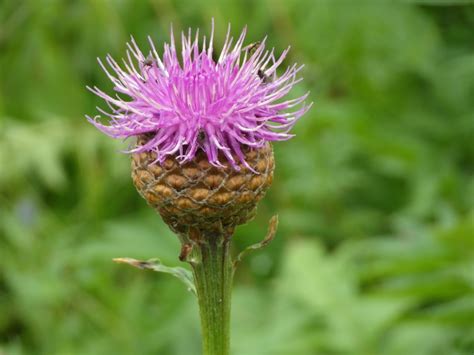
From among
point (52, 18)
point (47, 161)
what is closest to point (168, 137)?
point (47, 161)

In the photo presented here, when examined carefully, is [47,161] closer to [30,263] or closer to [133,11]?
[30,263]

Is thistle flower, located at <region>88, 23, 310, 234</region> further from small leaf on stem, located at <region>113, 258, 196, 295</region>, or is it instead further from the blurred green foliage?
the blurred green foliage

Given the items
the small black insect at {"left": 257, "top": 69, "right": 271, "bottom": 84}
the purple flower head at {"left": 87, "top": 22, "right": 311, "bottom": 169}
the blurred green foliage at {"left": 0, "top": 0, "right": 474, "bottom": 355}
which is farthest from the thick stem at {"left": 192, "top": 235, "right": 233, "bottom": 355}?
the blurred green foliage at {"left": 0, "top": 0, "right": 474, "bottom": 355}

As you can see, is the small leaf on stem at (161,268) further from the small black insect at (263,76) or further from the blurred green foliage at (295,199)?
the blurred green foliage at (295,199)

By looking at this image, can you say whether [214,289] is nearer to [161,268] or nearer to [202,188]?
[161,268]

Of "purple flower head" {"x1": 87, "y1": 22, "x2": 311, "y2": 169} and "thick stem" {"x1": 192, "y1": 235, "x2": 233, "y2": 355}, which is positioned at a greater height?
"purple flower head" {"x1": 87, "y1": 22, "x2": 311, "y2": 169}

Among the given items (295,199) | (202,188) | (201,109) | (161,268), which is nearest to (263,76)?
(201,109)

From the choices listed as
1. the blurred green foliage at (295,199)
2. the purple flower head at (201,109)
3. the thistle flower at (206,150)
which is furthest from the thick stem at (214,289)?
the blurred green foliage at (295,199)
